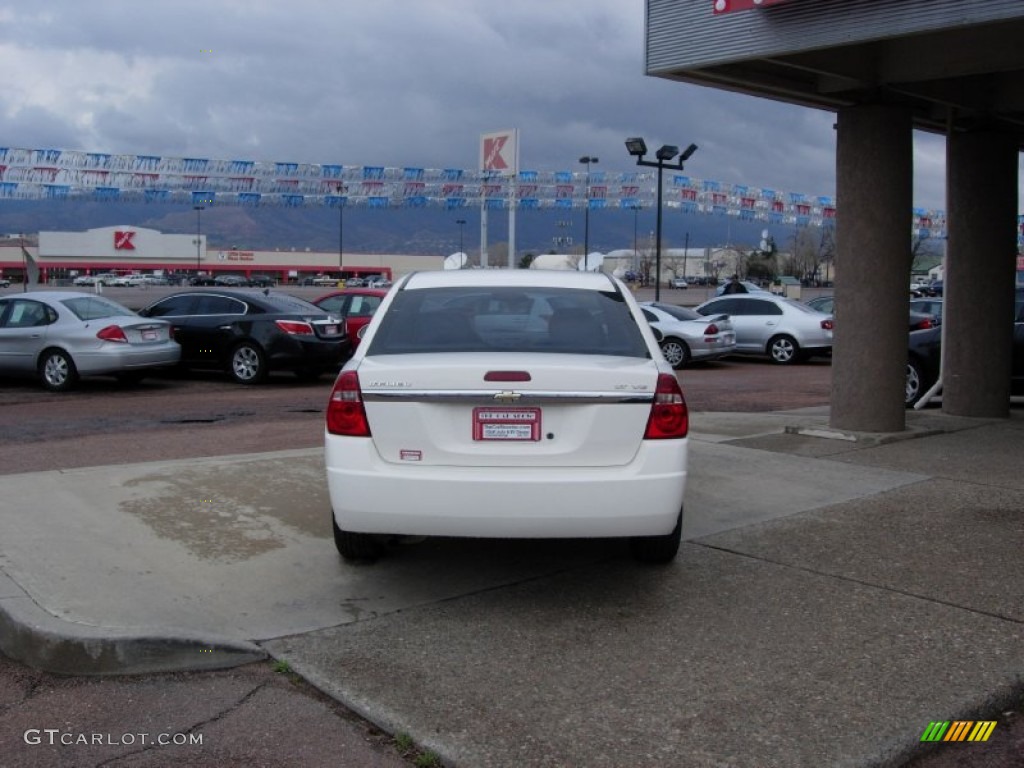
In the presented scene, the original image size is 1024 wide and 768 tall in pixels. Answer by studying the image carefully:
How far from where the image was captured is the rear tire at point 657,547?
18.6 feet

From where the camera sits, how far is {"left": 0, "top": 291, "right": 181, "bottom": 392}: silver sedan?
47.0 feet

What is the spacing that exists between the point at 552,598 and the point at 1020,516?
11.7 ft

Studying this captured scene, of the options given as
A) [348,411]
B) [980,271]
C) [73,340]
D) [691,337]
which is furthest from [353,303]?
[348,411]

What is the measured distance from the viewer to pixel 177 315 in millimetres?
16625

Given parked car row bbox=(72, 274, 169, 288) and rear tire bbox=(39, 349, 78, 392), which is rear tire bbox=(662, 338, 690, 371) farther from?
parked car row bbox=(72, 274, 169, 288)

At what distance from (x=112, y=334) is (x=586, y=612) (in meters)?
11.1

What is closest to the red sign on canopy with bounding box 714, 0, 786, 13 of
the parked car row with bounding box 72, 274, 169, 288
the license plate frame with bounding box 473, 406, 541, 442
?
the license plate frame with bounding box 473, 406, 541, 442

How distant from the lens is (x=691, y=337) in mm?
20719

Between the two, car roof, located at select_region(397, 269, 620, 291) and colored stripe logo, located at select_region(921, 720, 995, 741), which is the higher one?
car roof, located at select_region(397, 269, 620, 291)

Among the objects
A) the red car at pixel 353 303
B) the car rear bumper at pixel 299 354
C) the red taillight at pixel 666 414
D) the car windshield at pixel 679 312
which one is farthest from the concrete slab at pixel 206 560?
the car windshield at pixel 679 312

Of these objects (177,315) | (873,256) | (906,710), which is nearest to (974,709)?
(906,710)

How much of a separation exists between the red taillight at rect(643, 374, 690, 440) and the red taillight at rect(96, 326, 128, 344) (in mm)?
11155

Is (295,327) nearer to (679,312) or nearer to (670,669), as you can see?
(679,312)

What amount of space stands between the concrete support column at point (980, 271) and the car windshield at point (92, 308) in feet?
36.2
